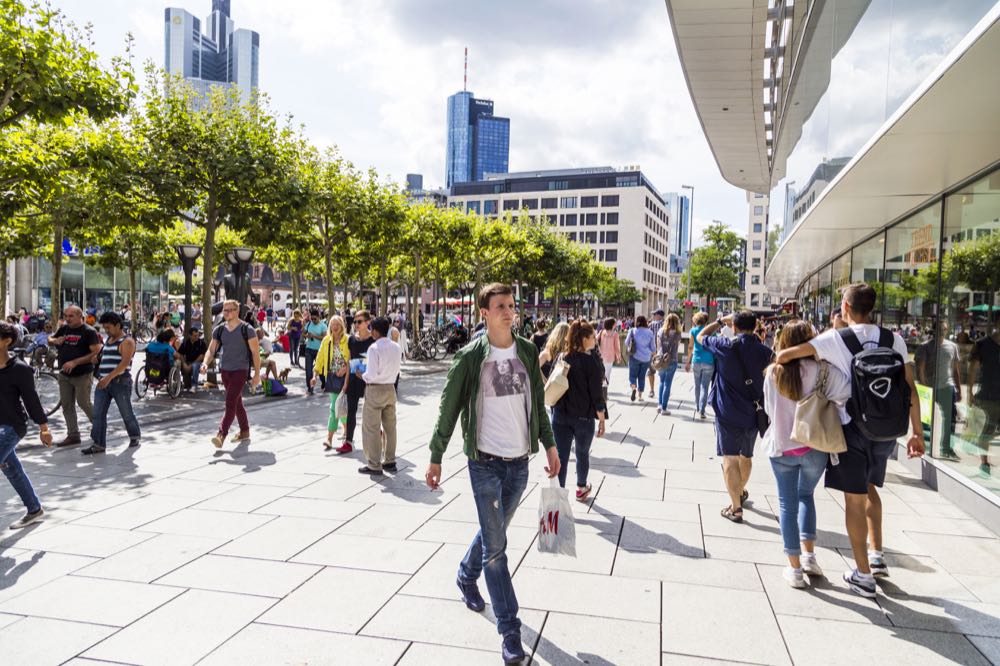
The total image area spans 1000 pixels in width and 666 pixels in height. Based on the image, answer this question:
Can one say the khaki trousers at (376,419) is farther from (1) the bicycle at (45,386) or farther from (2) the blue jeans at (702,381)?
(2) the blue jeans at (702,381)

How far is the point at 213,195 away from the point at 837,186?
1180 centimetres

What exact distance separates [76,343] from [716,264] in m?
64.6

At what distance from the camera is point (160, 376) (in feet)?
39.6

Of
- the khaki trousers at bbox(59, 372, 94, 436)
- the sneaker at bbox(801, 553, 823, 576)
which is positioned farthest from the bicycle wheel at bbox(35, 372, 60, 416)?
the sneaker at bbox(801, 553, 823, 576)

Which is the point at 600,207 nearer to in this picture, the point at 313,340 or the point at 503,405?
the point at 313,340

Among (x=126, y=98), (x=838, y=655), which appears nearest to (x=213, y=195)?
(x=126, y=98)

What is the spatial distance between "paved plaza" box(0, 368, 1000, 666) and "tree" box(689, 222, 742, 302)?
6054 centimetres

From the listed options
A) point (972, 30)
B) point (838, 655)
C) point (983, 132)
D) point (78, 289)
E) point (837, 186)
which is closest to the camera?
point (838, 655)

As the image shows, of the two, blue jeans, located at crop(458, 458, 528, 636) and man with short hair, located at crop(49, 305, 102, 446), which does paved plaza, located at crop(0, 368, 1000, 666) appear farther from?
man with short hair, located at crop(49, 305, 102, 446)

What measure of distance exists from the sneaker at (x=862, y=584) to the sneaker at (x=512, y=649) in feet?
7.43

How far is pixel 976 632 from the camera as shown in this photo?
144 inches

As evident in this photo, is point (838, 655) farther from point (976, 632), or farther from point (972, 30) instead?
point (972, 30)

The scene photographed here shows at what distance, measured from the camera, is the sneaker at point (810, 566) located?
4.32 meters

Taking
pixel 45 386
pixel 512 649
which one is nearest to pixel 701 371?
pixel 512 649
